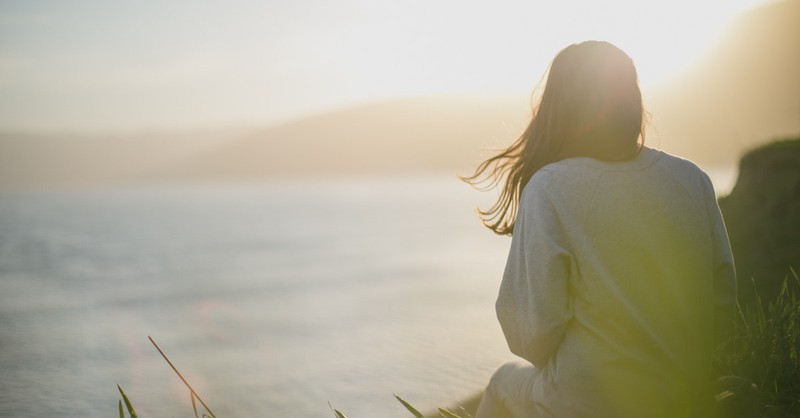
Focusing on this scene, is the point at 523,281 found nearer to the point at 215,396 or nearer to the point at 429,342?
the point at 215,396

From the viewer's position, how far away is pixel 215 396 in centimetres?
954

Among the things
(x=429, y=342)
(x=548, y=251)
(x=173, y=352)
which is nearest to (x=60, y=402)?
(x=173, y=352)

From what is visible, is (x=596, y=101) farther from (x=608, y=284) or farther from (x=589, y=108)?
(x=608, y=284)

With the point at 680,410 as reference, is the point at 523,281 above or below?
above

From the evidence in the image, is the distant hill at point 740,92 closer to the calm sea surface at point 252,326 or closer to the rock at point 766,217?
the rock at point 766,217

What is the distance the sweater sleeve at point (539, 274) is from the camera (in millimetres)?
2184

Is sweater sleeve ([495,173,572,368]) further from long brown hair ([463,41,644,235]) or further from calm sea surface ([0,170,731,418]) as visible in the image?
calm sea surface ([0,170,731,418])

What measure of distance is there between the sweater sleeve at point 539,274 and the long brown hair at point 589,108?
212mm

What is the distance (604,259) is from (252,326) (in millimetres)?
12580

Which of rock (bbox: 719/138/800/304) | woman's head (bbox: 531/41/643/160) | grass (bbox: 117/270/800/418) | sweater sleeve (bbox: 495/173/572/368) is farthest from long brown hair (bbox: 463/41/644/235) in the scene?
rock (bbox: 719/138/800/304)

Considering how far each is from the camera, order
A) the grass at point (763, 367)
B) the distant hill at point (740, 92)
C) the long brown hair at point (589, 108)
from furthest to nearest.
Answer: the distant hill at point (740, 92) < the grass at point (763, 367) < the long brown hair at point (589, 108)

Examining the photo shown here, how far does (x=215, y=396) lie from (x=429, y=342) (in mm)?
3921

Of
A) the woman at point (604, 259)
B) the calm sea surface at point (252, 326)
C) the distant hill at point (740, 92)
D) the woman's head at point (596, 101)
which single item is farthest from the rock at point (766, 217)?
the calm sea surface at point (252, 326)

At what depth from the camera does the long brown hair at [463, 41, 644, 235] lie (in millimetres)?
2295
